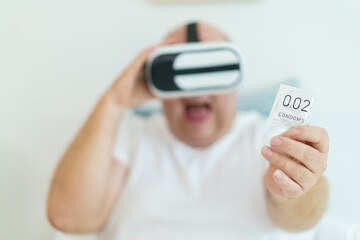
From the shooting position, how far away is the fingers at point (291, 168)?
360 millimetres

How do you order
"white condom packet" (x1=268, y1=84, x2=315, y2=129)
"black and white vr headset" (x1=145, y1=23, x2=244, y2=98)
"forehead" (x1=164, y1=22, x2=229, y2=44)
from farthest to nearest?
"forehead" (x1=164, y1=22, x2=229, y2=44)
"black and white vr headset" (x1=145, y1=23, x2=244, y2=98)
"white condom packet" (x1=268, y1=84, x2=315, y2=129)

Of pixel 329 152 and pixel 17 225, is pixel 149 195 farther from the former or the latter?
pixel 329 152

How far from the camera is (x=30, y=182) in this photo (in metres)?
0.76

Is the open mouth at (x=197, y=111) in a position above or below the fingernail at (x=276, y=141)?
below

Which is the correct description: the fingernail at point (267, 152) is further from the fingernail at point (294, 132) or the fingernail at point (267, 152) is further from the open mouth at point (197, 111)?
the open mouth at point (197, 111)

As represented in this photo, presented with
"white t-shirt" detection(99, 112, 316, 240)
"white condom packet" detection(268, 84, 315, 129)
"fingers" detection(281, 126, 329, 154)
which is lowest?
"white t-shirt" detection(99, 112, 316, 240)

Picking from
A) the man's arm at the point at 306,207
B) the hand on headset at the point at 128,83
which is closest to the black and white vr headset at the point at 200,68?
the hand on headset at the point at 128,83

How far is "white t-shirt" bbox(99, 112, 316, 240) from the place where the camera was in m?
0.71

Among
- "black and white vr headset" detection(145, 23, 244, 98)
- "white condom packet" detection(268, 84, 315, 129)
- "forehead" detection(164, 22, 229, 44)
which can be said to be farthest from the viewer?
"forehead" detection(164, 22, 229, 44)

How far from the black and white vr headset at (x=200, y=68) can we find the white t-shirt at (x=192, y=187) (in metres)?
0.13

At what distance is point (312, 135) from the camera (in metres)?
0.35

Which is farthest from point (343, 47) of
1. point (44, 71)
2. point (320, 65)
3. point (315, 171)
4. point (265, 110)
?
point (44, 71)

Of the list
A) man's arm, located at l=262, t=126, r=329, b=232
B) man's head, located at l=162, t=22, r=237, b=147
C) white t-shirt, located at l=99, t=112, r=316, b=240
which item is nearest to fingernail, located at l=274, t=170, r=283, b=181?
man's arm, located at l=262, t=126, r=329, b=232

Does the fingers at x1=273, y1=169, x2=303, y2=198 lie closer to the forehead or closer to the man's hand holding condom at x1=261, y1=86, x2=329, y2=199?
the man's hand holding condom at x1=261, y1=86, x2=329, y2=199
